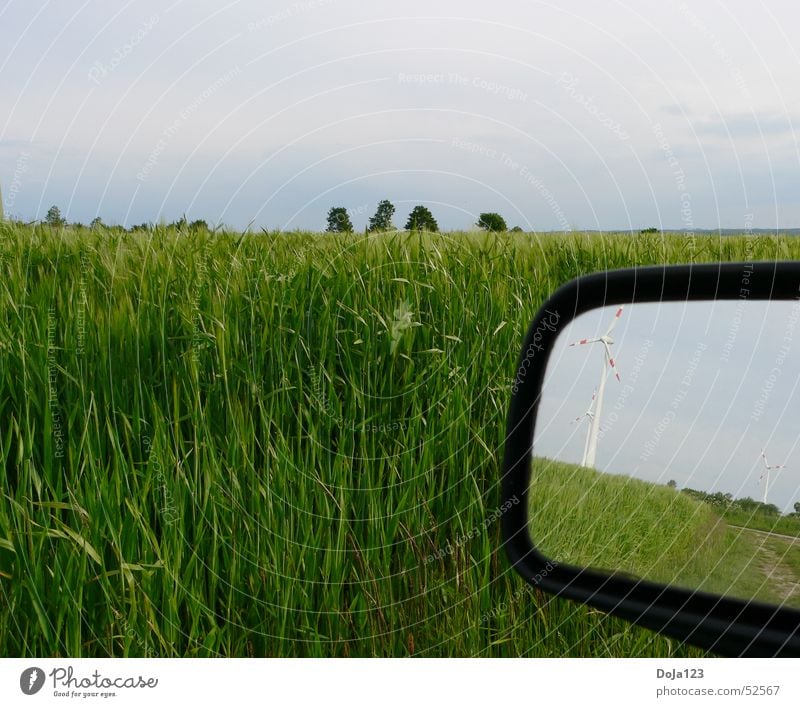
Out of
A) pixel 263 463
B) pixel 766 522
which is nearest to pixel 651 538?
pixel 766 522

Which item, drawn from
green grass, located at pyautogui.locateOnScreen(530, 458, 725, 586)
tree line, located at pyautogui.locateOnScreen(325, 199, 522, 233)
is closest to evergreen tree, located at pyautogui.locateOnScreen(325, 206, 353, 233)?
tree line, located at pyautogui.locateOnScreen(325, 199, 522, 233)

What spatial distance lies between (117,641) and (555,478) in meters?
1.30

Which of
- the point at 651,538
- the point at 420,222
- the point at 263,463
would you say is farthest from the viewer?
the point at 420,222

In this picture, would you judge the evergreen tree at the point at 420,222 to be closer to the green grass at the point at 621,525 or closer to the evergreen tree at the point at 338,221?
the evergreen tree at the point at 338,221

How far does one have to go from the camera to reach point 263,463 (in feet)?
7.80

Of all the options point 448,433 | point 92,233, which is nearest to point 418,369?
point 448,433

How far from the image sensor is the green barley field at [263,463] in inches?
84.4

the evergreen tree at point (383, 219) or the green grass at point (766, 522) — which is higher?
the evergreen tree at point (383, 219)

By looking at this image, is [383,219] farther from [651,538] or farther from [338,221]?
[651,538]

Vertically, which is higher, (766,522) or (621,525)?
(766,522)

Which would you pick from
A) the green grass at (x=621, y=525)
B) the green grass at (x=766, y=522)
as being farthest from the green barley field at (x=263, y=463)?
the green grass at (x=766, y=522)

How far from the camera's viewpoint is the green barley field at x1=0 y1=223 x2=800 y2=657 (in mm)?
2145

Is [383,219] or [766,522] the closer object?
[766,522]

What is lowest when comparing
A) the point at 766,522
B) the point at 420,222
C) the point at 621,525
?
the point at 621,525
